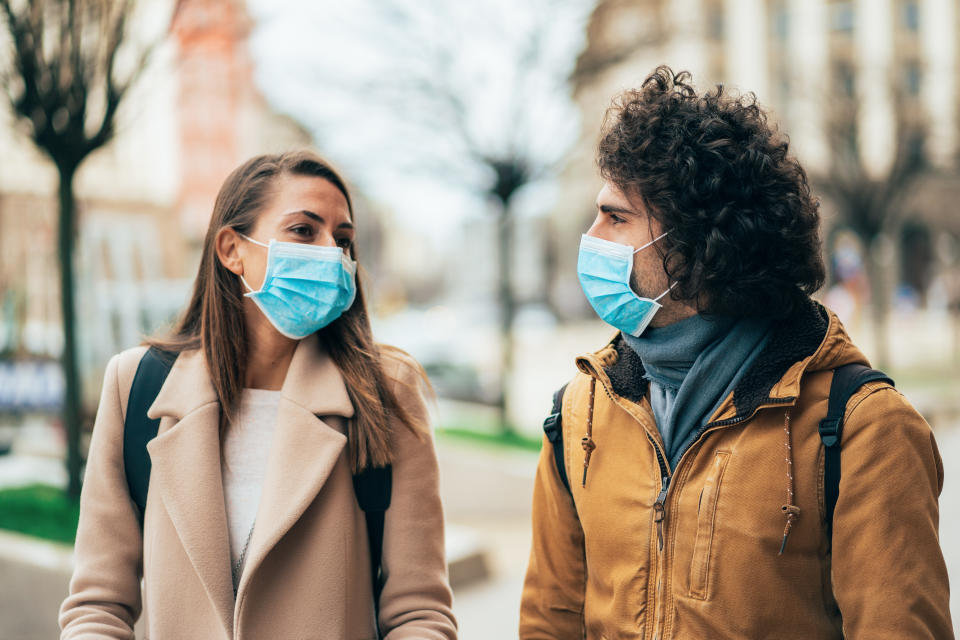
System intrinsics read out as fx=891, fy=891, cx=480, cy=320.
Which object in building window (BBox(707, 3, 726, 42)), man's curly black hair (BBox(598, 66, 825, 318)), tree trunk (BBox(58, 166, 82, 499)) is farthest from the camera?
building window (BBox(707, 3, 726, 42))

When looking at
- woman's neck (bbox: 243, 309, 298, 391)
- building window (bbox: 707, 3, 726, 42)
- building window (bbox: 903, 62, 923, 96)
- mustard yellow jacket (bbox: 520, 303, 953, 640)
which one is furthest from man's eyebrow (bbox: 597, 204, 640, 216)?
building window (bbox: 707, 3, 726, 42)

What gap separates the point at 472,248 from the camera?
63.2 m

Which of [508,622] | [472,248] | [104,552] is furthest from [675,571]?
[472,248]

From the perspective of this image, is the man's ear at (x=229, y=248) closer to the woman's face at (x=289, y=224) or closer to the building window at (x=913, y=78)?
the woman's face at (x=289, y=224)

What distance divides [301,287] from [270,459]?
0.49 m

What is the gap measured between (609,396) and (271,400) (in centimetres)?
96

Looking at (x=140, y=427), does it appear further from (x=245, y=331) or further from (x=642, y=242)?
(x=642, y=242)

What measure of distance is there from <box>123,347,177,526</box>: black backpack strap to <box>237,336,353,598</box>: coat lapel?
336 millimetres

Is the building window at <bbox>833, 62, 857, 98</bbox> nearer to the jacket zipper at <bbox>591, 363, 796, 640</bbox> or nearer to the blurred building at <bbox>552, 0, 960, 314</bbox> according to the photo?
the blurred building at <bbox>552, 0, 960, 314</bbox>

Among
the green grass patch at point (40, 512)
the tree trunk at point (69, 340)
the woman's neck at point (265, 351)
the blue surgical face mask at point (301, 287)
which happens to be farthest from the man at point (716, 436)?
the tree trunk at point (69, 340)

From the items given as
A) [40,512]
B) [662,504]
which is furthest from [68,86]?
[662,504]

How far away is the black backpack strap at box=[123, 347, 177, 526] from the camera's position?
7.77 ft

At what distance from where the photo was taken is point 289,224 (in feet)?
8.30

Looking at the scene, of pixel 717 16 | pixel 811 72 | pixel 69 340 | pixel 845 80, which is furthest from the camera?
pixel 717 16
